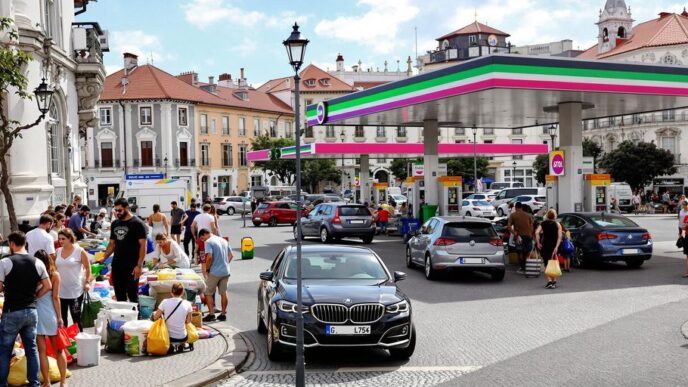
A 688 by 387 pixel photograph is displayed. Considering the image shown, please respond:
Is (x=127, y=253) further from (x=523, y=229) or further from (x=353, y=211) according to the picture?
(x=353, y=211)

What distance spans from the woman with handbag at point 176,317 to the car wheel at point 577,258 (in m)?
12.0

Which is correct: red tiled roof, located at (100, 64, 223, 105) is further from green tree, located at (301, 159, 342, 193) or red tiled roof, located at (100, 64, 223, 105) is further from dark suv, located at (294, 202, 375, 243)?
dark suv, located at (294, 202, 375, 243)

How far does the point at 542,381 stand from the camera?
8328 mm

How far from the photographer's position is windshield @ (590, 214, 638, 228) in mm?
18547

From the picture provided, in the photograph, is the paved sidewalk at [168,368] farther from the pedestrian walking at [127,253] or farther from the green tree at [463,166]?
the green tree at [463,166]

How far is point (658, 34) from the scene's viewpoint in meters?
78.8

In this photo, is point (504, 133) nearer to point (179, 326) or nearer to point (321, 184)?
point (321, 184)

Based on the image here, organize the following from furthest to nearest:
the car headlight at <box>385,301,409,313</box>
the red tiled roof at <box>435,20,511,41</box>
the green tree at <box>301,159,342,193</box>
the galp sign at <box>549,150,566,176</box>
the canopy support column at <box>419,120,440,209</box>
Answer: the red tiled roof at <box>435,20,511,41</box> → the green tree at <box>301,159,342,193</box> → the canopy support column at <box>419,120,440,209</box> → the galp sign at <box>549,150,566,176</box> → the car headlight at <box>385,301,409,313</box>

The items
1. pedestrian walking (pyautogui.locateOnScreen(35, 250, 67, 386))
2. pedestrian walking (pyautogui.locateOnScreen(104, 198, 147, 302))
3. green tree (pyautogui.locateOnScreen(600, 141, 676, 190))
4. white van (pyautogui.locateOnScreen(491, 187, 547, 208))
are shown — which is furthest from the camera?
green tree (pyautogui.locateOnScreen(600, 141, 676, 190))

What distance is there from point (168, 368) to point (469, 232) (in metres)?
9.37

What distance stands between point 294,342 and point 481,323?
3.90m

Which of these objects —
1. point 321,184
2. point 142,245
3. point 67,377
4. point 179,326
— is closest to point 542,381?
point 179,326

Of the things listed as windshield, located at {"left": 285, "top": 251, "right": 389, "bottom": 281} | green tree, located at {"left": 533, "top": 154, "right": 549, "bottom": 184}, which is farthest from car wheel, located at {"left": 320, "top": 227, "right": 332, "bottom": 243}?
green tree, located at {"left": 533, "top": 154, "right": 549, "bottom": 184}

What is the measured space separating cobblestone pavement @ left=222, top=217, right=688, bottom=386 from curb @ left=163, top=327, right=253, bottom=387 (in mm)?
134
